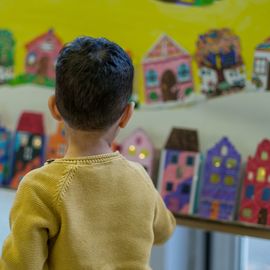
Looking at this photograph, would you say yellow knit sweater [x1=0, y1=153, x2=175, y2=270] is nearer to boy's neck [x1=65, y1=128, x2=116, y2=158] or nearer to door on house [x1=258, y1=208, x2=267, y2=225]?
boy's neck [x1=65, y1=128, x2=116, y2=158]

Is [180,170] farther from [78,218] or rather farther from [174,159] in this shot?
[78,218]

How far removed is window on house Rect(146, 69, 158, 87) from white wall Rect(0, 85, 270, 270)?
6 cm

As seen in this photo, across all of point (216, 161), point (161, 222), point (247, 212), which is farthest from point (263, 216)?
point (161, 222)

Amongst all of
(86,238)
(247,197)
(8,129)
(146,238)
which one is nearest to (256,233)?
(247,197)

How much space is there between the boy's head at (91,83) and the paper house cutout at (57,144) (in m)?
0.45

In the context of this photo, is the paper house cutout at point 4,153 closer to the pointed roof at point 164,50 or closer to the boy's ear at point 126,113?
the pointed roof at point 164,50

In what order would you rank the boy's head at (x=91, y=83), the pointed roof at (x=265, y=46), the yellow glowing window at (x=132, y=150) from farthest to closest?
the yellow glowing window at (x=132, y=150) < the pointed roof at (x=265, y=46) < the boy's head at (x=91, y=83)

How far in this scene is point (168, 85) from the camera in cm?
122

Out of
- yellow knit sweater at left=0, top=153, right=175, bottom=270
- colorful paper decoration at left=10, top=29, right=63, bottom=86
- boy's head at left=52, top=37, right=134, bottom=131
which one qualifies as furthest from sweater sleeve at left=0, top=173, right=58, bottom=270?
colorful paper decoration at left=10, top=29, right=63, bottom=86

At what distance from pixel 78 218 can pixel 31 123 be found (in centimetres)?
53

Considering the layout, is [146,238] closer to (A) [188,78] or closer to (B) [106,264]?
A: (B) [106,264]

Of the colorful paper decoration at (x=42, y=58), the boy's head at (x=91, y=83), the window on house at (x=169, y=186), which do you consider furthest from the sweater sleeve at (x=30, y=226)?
the colorful paper decoration at (x=42, y=58)

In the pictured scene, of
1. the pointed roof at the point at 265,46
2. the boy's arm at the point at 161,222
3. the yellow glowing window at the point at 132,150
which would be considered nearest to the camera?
the boy's arm at the point at 161,222

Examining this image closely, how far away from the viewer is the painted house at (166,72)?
1.20m
